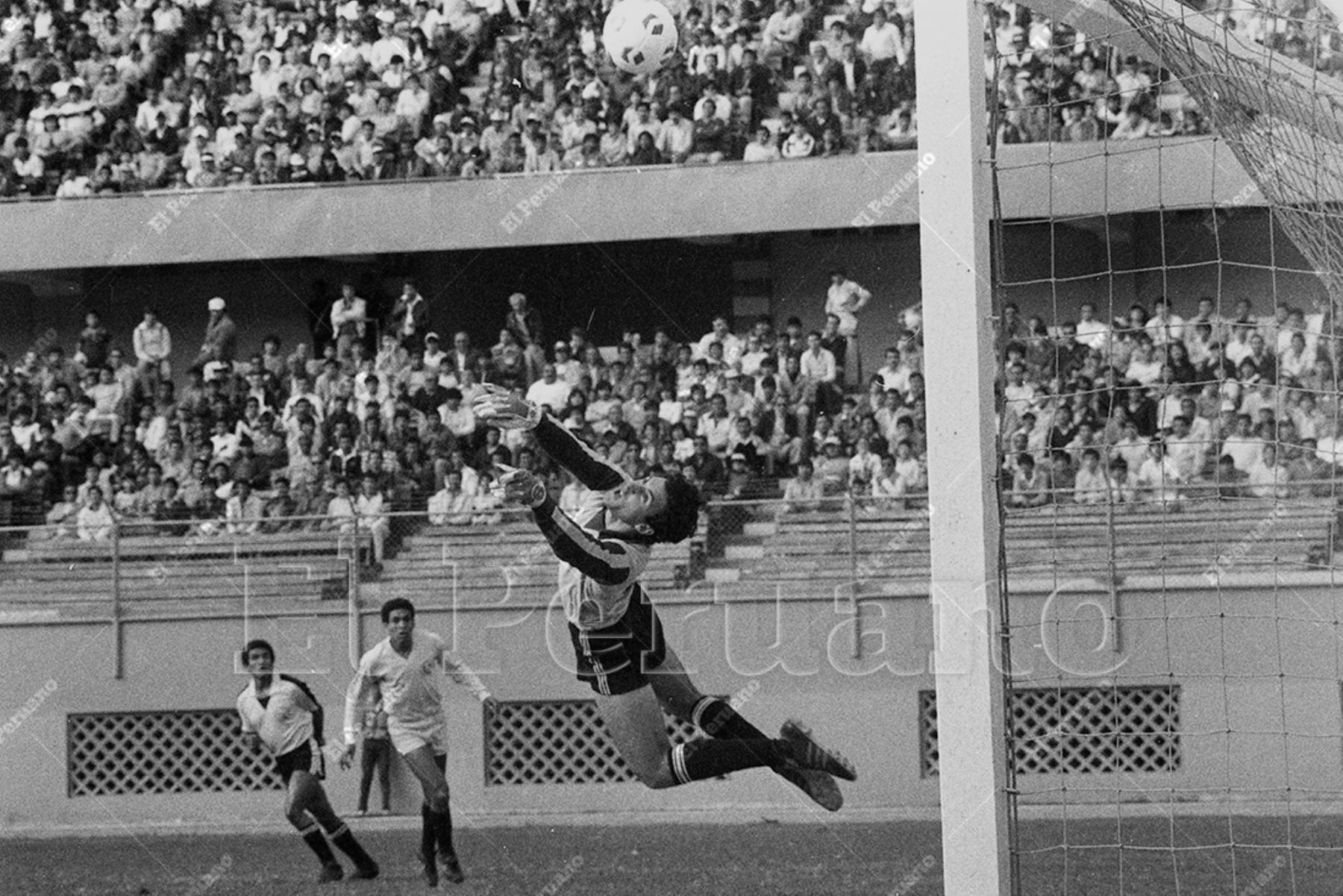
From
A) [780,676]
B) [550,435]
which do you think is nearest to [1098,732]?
[780,676]

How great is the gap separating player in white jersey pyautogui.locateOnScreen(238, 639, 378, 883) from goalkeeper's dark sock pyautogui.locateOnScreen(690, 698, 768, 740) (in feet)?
14.0

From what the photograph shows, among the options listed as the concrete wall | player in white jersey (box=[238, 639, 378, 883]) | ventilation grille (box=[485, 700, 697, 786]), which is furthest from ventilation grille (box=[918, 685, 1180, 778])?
player in white jersey (box=[238, 639, 378, 883])

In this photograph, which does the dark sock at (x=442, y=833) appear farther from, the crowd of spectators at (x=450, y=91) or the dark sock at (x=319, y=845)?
the crowd of spectators at (x=450, y=91)

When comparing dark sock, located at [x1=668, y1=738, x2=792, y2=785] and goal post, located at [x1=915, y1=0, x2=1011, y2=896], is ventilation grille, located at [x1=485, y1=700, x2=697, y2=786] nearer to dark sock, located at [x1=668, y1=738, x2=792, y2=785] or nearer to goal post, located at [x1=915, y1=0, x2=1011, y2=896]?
dark sock, located at [x1=668, y1=738, x2=792, y2=785]

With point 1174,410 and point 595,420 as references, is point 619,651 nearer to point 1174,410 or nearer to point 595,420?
point 1174,410

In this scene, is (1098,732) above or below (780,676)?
below

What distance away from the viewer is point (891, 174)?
744 inches

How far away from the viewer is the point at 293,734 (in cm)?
1310

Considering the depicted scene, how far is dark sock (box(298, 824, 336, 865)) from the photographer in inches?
487

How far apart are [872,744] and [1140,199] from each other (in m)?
6.21

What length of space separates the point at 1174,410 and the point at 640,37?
201 inches

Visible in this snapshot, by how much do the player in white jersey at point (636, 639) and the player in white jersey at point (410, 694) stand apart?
335cm

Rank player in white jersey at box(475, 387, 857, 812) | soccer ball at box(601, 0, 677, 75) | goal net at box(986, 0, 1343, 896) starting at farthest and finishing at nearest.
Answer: soccer ball at box(601, 0, 677, 75)
goal net at box(986, 0, 1343, 896)
player in white jersey at box(475, 387, 857, 812)

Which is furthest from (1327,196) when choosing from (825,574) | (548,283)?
(548,283)
